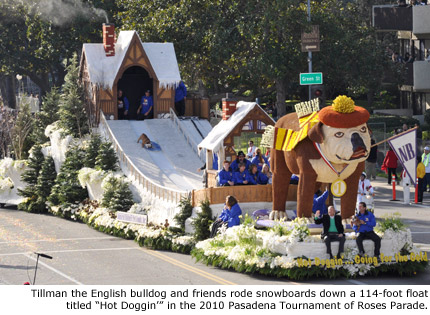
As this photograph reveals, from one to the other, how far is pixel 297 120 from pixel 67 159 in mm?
12682

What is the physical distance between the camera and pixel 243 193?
26.0 meters

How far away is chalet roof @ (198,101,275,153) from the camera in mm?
28344

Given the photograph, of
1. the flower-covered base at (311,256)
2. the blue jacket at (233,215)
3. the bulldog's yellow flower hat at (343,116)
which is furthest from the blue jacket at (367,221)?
the blue jacket at (233,215)

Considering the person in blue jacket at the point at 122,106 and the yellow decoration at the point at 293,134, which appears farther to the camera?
the person in blue jacket at the point at 122,106

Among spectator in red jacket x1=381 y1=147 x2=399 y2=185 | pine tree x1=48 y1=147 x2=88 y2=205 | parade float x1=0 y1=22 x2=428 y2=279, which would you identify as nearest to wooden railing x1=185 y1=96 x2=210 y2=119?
parade float x1=0 y1=22 x2=428 y2=279

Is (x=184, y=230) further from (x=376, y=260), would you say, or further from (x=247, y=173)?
(x=376, y=260)

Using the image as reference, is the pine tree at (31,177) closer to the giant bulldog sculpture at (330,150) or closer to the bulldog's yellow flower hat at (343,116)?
the giant bulldog sculpture at (330,150)

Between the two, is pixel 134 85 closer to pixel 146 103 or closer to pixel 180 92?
pixel 146 103

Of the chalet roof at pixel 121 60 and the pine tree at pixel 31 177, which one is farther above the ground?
the chalet roof at pixel 121 60

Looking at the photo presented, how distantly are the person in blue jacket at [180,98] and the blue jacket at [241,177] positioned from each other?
12.6m

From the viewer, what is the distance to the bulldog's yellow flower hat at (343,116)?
23.3 m

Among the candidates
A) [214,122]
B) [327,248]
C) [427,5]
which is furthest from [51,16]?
[327,248]

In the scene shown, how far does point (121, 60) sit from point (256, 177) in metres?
12.0

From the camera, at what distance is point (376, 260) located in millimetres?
22109
